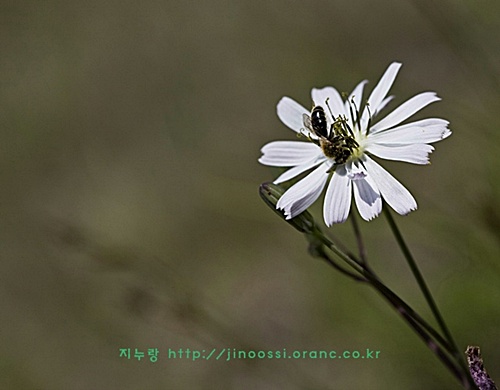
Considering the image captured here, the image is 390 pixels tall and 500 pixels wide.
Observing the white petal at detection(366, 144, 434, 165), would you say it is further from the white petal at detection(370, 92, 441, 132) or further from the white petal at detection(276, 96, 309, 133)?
the white petal at detection(276, 96, 309, 133)

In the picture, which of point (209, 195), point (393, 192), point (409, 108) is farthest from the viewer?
point (209, 195)

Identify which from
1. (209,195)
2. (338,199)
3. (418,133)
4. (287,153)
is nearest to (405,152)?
(418,133)

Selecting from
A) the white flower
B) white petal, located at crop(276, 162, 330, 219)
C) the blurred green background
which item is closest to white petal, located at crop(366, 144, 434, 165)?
the white flower

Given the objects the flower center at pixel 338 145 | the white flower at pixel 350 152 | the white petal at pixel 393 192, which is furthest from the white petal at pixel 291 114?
the white petal at pixel 393 192

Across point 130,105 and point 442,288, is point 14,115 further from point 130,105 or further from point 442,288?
point 442,288

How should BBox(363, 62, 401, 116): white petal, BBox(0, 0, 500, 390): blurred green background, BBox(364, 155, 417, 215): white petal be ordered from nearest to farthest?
BBox(364, 155, 417, 215): white petal < BBox(363, 62, 401, 116): white petal < BBox(0, 0, 500, 390): blurred green background

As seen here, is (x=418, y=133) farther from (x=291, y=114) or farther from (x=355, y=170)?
(x=291, y=114)

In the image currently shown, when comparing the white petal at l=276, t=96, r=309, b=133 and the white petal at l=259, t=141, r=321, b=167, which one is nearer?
the white petal at l=259, t=141, r=321, b=167
